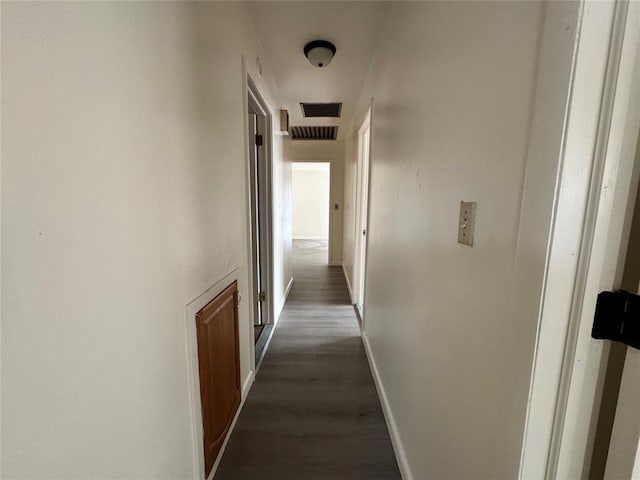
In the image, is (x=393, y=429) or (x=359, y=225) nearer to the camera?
(x=393, y=429)

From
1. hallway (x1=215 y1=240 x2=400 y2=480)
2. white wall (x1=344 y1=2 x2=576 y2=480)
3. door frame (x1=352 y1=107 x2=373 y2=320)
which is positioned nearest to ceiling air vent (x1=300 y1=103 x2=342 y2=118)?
door frame (x1=352 y1=107 x2=373 y2=320)

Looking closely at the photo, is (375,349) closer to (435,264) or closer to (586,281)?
(435,264)

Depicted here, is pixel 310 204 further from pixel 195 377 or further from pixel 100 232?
pixel 100 232

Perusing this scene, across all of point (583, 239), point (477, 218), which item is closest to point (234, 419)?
point (477, 218)

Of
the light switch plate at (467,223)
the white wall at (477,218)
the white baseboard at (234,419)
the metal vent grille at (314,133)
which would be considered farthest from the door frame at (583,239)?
the metal vent grille at (314,133)

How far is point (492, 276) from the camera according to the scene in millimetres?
643

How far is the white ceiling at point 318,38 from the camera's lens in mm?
1658

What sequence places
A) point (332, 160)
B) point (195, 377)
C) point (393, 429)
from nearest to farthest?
point (195, 377)
point (393, 429)
point (332, 160)

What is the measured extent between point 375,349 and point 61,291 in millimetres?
1902

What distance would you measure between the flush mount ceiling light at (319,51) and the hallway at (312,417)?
2452 millimetres

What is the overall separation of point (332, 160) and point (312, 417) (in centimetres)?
448

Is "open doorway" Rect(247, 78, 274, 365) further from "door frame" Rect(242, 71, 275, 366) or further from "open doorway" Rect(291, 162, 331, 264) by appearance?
"open doorway" Rect(291, 162, 331, 264)

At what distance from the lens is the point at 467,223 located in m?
0.74

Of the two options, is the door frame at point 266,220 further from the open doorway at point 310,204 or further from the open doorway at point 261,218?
the open doorway at point 310,204
